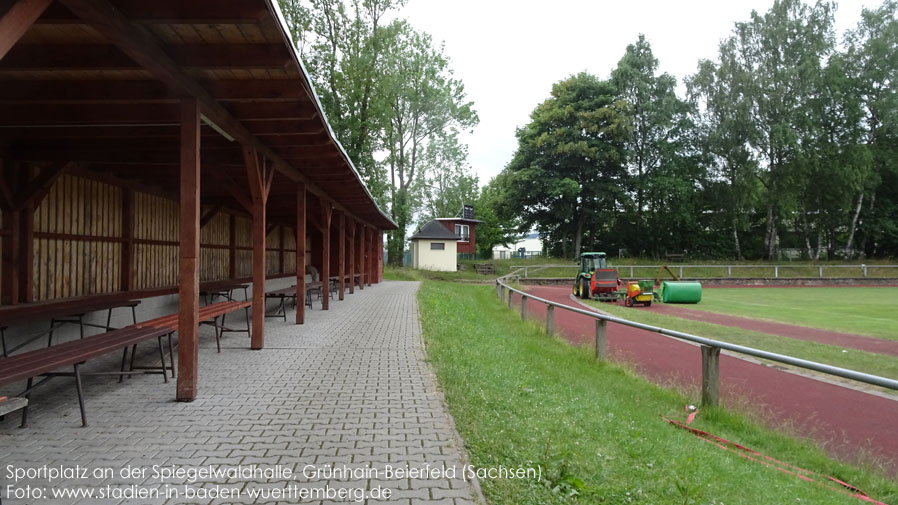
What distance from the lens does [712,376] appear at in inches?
208

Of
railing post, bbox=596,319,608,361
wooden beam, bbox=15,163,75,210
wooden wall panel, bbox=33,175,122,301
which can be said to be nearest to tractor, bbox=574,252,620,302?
railing post, bbox=596,319,608,361

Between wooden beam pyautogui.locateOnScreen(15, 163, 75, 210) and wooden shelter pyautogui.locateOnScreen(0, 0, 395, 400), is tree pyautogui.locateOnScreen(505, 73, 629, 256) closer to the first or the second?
wooden shelter pyautogui.locateOnScreen(0, 0, 395, 400)

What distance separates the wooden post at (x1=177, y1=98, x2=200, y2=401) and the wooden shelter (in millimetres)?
11

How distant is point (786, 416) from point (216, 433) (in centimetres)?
593

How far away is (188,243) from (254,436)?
210cm

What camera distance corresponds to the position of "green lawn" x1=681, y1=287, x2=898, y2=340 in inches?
516

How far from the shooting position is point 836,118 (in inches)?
1447

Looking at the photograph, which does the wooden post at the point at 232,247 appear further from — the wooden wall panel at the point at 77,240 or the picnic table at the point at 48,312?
the picnic table at the point at 48,312

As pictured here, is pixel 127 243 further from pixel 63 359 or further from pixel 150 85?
pixel 63 359

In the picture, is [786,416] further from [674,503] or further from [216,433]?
[216,433]

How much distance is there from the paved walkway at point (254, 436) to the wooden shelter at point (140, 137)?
2.39 feet

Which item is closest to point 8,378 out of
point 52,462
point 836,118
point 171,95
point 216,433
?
point 52,462

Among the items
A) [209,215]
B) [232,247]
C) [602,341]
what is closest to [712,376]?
[602,341]

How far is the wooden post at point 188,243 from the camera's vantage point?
15.8ft
